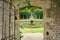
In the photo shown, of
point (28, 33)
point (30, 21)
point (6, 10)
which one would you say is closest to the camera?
point (6, 10)

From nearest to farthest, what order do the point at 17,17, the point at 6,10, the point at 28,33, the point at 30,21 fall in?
the point at 6,10
the point at 17,17
the point at 28,33
the point at 30,21

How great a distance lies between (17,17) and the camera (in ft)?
22.3

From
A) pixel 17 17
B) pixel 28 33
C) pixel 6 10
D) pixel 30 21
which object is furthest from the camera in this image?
pixel 30 21

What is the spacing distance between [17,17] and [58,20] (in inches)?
58.2

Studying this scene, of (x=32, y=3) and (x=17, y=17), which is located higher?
(x=32, y=3)

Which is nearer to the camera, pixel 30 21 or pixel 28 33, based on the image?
pixel 28 33

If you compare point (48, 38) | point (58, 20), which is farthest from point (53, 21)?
point (48, 38)

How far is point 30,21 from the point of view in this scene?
1394 centimetres

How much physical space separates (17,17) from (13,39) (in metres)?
0.83

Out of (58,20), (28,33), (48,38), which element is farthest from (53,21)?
(28,33)

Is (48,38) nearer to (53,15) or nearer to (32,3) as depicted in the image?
(53,15)

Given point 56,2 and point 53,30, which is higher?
point 56,2

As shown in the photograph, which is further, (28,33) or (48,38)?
(28,33)

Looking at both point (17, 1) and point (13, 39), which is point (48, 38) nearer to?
point (13, 39)
